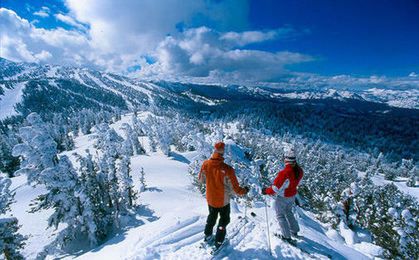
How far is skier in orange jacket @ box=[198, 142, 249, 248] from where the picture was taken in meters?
6.81

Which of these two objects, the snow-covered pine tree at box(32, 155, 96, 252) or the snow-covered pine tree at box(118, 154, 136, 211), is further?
the snow-covered pine tree at box(118, 154, 136, 211)

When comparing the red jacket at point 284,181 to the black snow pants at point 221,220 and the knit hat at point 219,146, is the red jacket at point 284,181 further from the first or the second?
the knit hat at point 219,146

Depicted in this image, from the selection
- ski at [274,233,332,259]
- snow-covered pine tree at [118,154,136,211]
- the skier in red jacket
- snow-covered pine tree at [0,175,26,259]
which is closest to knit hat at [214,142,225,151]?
the skier in red jacket

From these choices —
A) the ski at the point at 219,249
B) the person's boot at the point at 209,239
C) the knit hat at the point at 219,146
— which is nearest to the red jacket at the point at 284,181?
the knit hat at the point at 219,146

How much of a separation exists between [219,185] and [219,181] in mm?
120

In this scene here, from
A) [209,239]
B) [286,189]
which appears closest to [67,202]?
[209,239]

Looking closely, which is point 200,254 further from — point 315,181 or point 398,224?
point 315,181

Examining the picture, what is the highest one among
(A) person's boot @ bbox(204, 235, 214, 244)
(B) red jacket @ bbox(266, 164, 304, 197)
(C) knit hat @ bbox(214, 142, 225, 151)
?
(C) knit hat @ bbox(214, 142, 225, 151)

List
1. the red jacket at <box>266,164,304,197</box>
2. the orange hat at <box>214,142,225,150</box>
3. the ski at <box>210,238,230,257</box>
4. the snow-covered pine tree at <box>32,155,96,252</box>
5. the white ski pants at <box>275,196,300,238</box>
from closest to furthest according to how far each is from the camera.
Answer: the orange hat at <box>214,142,225,150</box>, the ski at <box>210,238,230,257</box>, the red jacket at <box>266,164,304,197</box>, the white ski pants at <box>275,196,300,238</box>, the snow-covered pine tree at <box>32,155,96,252</box>

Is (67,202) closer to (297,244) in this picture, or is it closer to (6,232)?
(6,232)

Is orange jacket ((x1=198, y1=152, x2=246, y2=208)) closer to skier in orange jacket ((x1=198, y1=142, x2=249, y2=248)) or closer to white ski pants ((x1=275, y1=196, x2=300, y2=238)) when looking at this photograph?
skier in orange jacket ((x1=198, y1=142, x2=249, y2=248))

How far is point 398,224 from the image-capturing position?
16391mm

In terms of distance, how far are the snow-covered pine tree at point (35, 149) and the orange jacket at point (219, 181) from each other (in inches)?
642

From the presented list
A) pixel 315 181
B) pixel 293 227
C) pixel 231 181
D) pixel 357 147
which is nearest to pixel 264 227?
pixel 293 227
